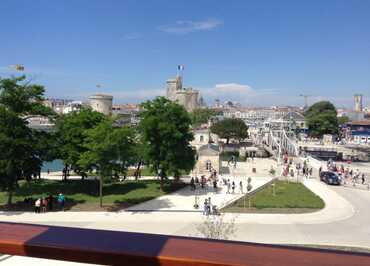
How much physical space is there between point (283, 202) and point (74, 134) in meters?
16.4

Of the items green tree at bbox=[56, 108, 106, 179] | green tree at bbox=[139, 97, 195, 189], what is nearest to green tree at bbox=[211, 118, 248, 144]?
green tree at bbox=[139, 97, 195, 189]

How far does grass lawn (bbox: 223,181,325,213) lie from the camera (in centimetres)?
2330

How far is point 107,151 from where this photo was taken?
2228 cm

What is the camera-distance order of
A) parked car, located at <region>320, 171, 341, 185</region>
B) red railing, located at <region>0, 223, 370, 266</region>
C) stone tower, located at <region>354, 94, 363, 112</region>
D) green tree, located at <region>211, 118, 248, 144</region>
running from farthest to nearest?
1. stone tower, located at <region>354, 94, 363, 112</region>
2. green tree, located at <region>211, 118, 248, 144</region>
3. parked car, located at <region>320, 171, 341, 185</region>
4. red railing, located at <region>0, 223, 370, 266</region>

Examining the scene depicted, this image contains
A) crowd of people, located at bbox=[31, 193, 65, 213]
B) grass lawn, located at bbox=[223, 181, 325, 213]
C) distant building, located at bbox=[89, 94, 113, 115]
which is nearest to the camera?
crowd of people, located at bbox=[31, 193, 65, 213]

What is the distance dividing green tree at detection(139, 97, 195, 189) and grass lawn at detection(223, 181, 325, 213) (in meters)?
5.62

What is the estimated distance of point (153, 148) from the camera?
28031 mm

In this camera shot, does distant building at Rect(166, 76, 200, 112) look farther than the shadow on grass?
Yes

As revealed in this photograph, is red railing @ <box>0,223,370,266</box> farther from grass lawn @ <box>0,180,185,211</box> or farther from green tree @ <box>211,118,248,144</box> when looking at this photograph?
green tree @ <box>211,118,248,144</box>

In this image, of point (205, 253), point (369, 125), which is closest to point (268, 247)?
point (205, 253)

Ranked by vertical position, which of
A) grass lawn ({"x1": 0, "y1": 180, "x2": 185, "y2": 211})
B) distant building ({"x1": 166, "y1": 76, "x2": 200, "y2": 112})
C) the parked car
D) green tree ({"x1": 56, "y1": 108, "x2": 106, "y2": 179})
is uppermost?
distant building ({"x1": 166, "y1": 76, "x2": 200, "y2": 112})

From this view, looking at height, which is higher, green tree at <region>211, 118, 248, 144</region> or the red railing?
green tree at <region>211, 118, 248, 144</region>

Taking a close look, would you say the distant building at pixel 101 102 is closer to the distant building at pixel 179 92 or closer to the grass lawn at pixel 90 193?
the distant building at pixel 179 92

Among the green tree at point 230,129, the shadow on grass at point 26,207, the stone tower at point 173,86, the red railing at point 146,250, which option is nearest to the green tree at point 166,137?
the shadow on grass at point 26,207
